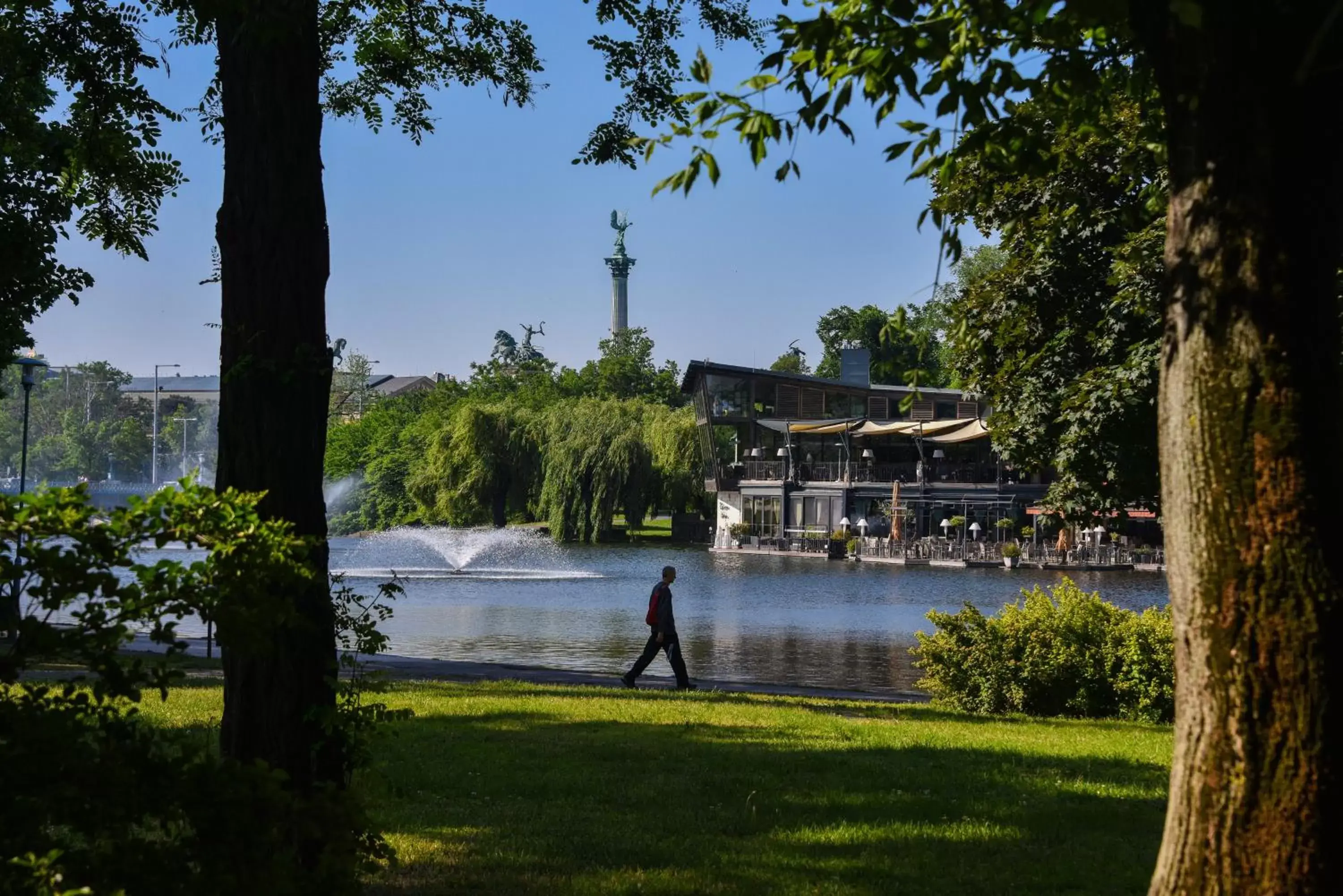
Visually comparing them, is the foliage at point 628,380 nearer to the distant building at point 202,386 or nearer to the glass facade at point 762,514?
the glass facade at point 762,514

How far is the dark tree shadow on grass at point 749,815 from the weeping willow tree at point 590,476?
167 feet

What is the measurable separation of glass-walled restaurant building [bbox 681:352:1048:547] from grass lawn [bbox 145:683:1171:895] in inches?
1930

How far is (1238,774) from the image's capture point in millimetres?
3719

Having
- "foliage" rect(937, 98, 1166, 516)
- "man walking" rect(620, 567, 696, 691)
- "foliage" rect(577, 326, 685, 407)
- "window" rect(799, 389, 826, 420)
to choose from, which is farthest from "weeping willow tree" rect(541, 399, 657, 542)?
"man walking" rect(620, 567, 696, 691)

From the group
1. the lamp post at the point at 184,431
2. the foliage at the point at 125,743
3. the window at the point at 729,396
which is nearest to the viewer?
the foliage at the point at 125,743

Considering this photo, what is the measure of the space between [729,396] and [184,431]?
9435 centimetres

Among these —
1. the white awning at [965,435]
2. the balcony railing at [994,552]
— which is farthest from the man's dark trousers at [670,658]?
the white awning at [965,435]

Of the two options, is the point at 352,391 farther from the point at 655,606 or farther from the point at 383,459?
the point at 655,606

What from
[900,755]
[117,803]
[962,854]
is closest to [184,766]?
[117,803]

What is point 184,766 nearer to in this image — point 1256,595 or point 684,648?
point 1256,595

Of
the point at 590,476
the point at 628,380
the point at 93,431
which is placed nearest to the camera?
the point at 590,476

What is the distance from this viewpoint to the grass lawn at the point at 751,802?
6.11m

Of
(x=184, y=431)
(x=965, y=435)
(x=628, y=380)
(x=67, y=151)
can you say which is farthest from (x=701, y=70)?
(x=184, y=431)

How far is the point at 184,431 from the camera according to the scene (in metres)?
145
